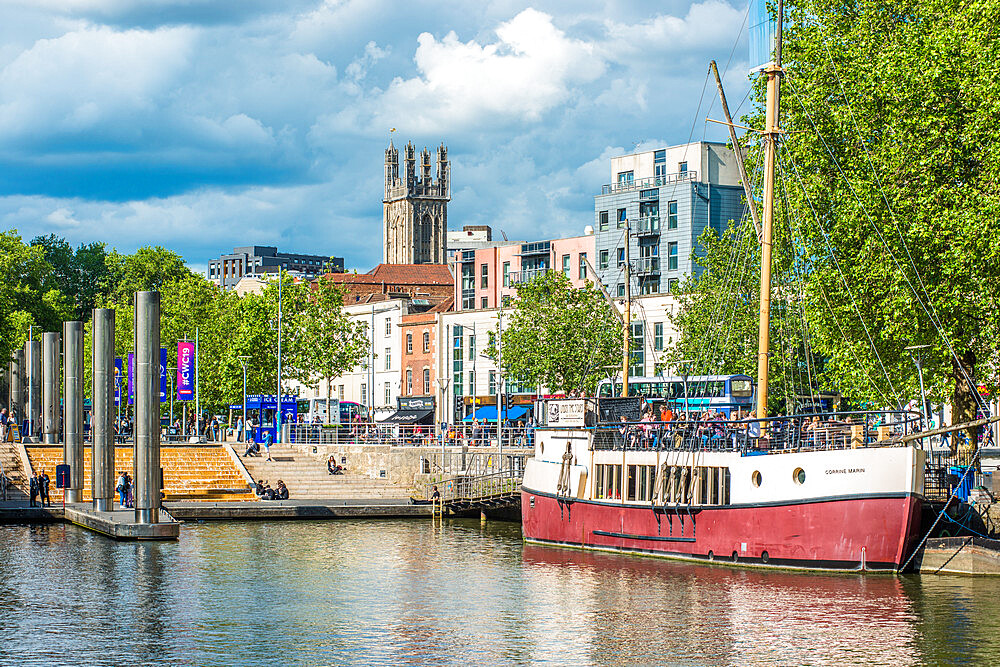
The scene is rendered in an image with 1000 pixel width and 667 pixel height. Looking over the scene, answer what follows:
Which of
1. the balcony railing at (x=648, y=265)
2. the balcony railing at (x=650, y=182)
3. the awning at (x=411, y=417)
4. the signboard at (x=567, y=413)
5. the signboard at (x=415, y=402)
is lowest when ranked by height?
the awning at (x=411, y=417)

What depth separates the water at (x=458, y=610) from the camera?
2942cm

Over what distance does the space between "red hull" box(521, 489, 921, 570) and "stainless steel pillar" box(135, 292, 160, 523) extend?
14946 mm

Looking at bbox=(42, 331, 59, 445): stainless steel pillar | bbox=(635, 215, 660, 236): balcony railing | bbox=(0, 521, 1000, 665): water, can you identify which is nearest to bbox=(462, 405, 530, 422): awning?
bbox=(635, 215, 660, 236): balcony railing

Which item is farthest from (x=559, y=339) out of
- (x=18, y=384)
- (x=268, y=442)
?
(x=18, y=384)

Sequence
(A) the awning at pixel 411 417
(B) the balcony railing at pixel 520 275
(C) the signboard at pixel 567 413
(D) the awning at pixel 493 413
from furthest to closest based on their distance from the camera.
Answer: (B) the balcony railing at pixel 520 275
(A) the awning at pixel 411 417
(D) the awning at pixel 493 413
(C) the signboard at pixel 567 413

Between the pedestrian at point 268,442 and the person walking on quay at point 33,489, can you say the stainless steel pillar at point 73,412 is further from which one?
the pedestrian at point 268,442

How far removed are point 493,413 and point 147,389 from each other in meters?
57.5

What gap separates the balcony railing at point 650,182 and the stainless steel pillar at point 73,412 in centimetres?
6501

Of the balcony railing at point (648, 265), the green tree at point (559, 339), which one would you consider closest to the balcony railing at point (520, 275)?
the balcony railing at point (648, 265)

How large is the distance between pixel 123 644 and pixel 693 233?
93.2 metres

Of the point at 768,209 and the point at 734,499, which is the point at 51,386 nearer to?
the point at 768,209

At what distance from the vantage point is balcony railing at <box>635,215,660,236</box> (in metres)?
123

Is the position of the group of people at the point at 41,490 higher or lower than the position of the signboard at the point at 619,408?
lower

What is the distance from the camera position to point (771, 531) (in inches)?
1582
